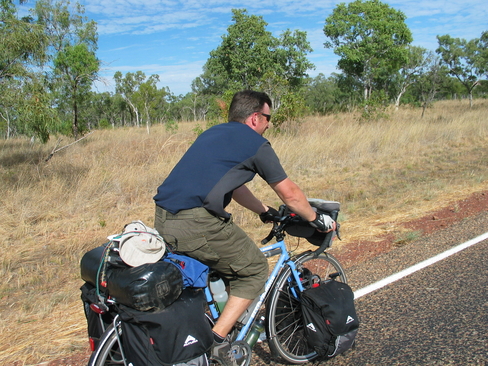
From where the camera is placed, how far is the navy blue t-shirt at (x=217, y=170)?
8.13 ft

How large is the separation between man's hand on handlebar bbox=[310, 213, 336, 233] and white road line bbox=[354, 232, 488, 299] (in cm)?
141

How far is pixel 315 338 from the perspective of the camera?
289cm

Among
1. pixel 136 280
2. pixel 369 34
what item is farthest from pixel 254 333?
pixel 369 34

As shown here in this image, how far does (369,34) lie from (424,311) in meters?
32.1

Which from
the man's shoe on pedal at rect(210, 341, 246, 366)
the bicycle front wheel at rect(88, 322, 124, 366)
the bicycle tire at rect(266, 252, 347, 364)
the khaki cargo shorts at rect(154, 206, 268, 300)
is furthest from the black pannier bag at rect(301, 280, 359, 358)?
the bicycle front wheel at rect(88, 322, 124, 366)

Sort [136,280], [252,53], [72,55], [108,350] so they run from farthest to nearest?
[252,53]
[72,55]
[108,350]
[136,280]

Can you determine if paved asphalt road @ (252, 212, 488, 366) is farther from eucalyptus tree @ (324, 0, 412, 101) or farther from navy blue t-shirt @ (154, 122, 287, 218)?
eucalyptus tree @ (324, 0, 412, 101)

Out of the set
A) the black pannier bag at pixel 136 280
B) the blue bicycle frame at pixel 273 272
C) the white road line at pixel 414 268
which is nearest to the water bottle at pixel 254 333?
the blue bicycle frame at pixel 273 272

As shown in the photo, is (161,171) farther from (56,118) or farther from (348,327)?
(348,327)

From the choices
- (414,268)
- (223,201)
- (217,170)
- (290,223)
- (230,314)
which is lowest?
(414,268)

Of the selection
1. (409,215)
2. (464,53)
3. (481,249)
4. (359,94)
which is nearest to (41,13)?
(409,215)

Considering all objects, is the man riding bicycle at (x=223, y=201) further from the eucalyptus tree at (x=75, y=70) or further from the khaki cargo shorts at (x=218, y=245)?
the eucalyptus tree at (x=75, y=70)

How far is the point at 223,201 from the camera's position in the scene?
2506mm

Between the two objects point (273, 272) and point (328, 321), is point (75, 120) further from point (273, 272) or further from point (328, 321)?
point (328, 321)
